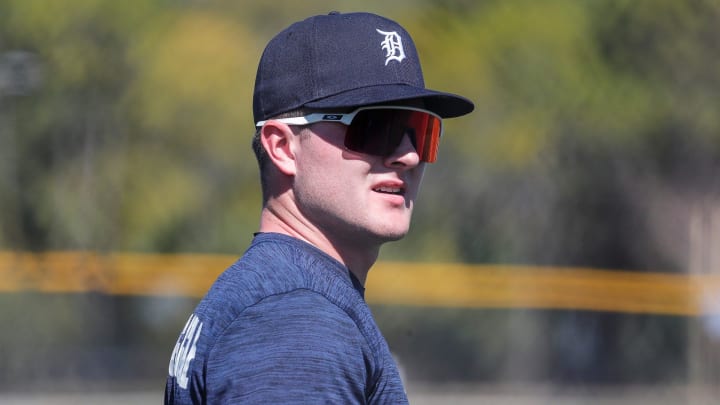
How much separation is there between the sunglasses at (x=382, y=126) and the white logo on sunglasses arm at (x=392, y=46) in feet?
0.27

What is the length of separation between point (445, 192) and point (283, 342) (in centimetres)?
750

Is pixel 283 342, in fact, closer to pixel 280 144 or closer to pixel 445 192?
pixel 280 144

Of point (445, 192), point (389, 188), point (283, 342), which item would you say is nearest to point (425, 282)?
point (445, 192)

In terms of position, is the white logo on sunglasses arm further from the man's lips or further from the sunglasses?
the man's lips

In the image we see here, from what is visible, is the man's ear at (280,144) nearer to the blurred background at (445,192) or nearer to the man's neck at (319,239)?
the man's neck at (319,239)

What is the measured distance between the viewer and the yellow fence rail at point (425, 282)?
820 centimetres

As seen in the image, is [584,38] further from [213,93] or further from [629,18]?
[213,93]

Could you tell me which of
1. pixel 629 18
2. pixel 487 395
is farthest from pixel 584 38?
pixel 487 395

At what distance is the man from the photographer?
1444 millimetres

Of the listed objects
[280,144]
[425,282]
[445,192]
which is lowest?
[425,282]

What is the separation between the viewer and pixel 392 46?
167 cm

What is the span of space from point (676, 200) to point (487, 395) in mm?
2252

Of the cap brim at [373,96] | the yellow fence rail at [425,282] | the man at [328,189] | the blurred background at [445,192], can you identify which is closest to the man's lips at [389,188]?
the man at [328,189]

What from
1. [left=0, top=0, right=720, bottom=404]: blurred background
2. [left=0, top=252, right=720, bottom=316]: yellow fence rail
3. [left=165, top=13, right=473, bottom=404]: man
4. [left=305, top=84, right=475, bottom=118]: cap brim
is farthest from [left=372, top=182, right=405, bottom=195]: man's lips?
[left=0, top=0, right=720, bottom=404]: blurred background
